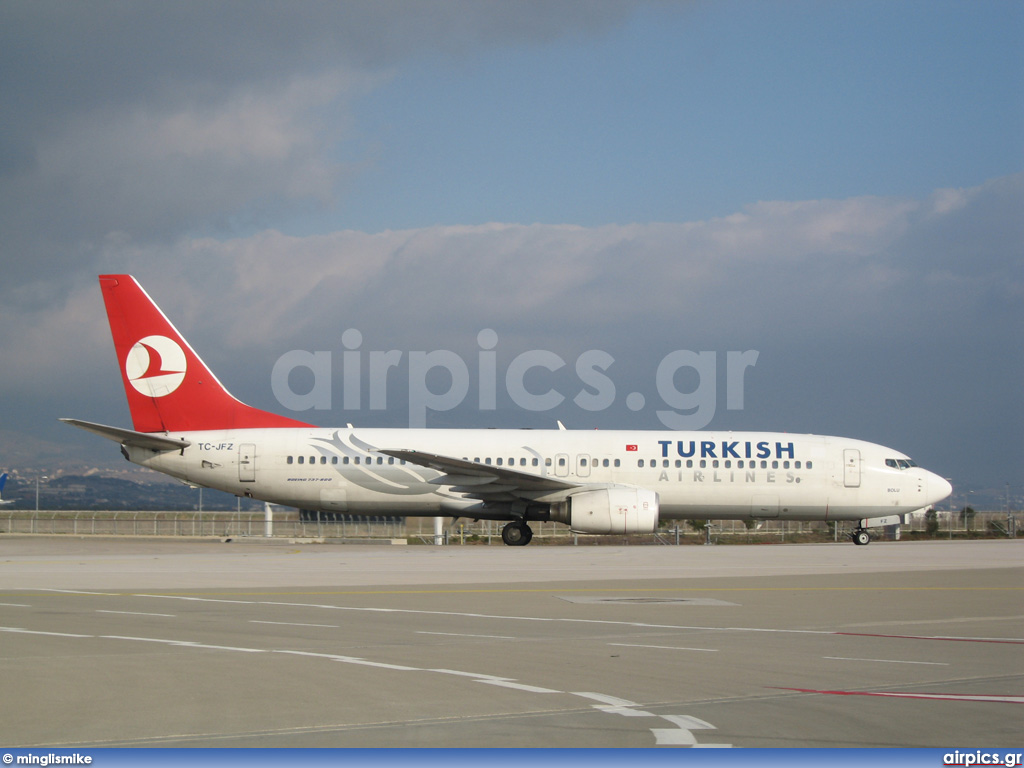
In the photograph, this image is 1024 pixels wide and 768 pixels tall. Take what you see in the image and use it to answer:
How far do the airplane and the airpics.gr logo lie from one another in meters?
0.04

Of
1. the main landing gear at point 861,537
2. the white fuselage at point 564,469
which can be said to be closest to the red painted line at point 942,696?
the white fuselage at point 564,469

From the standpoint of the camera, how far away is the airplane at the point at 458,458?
97.9ft

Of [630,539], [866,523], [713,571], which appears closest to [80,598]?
[713,571]

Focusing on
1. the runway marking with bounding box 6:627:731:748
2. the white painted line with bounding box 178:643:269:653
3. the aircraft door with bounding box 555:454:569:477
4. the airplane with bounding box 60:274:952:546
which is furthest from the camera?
the aircraft door with bounding box 555:454:569:477

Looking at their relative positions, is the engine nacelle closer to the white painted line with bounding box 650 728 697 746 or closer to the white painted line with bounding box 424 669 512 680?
the white painted line with bounding box 424 669 512 680

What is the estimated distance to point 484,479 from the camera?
29078 mm

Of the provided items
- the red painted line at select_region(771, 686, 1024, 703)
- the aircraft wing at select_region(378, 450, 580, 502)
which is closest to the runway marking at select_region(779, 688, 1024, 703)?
the red painted line at select_region(771, 686, 1024, 703)

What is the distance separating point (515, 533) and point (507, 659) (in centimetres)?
2194

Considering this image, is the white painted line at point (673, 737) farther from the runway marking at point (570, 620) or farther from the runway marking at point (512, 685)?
the runway marking at point (570, 620)

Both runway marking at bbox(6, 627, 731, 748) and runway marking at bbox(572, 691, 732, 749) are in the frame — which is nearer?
runway marking at bbox(572, 691, 732, 749)

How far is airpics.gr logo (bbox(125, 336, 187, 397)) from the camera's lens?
30.5 metres

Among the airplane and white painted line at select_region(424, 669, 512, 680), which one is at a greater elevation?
the airplane

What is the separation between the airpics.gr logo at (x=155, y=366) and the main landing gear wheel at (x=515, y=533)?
10576 mm

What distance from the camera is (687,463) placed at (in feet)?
99.8
